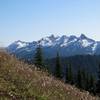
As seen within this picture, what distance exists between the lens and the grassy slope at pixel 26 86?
12.6m

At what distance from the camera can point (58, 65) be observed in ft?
288

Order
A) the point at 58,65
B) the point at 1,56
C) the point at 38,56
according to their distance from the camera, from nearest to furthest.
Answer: the point at 1,56
the point at 38,56
the point at 58,65

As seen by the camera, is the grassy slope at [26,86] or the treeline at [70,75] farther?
the treeline at [70,75]

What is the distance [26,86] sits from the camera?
13.5 meters

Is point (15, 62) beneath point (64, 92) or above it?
above

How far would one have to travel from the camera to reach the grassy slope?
12.6m

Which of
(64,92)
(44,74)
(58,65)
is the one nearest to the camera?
(64,92)

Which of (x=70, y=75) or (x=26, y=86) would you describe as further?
(x=70, y=75)

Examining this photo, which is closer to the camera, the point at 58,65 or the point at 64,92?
the point at 64,92

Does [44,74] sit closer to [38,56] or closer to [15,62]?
[15,62]

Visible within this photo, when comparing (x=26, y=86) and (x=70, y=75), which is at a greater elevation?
(x=26, y=86)

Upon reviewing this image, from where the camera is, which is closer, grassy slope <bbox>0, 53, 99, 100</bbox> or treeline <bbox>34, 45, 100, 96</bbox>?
grassy slope <bbox>0, 53, 99, 100</bbox>

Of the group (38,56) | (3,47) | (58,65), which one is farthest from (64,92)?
(58,65)

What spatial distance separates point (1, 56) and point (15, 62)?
770 mm
